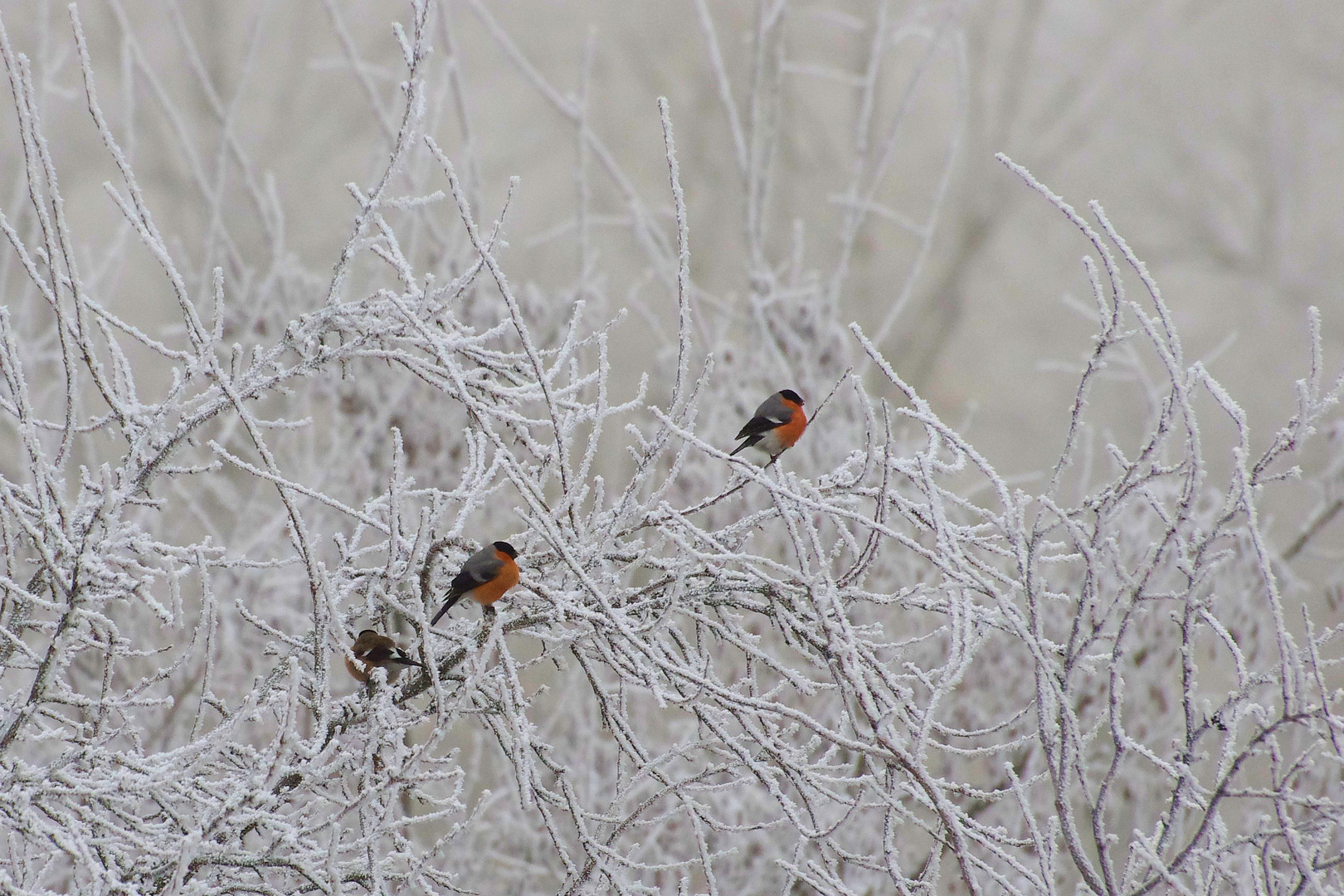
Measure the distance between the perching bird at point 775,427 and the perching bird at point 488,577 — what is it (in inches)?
38.3

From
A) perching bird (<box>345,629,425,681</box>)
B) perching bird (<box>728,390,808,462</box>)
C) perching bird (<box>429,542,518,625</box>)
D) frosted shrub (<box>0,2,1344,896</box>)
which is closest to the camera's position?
frosted shrub (<box>0,2,1344,896</box>)

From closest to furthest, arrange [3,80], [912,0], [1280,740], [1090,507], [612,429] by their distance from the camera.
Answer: [1090,507], [1280,740], [612,429], [3,80], [912,0]

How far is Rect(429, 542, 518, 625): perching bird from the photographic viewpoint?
7.50 ft

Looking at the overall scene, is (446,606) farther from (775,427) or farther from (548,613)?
(775,427)

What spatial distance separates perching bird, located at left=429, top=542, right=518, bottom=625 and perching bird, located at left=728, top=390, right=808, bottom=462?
972mm

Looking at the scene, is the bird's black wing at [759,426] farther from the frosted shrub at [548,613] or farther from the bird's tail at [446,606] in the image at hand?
the bird's tail at [446,606]

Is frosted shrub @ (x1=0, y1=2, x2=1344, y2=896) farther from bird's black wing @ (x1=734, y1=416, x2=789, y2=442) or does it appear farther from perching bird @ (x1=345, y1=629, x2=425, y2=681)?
bird's black wing @ (x1=734, y1=416, x2=789, y2=442)

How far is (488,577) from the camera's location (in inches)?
90.9

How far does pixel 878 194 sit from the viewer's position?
53.3 feet

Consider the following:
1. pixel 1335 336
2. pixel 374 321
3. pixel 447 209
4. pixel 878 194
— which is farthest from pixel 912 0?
pixel 374 321

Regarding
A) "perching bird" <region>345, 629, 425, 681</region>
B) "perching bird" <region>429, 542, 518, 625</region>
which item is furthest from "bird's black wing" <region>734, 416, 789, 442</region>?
"perching bird" <region>345, 629, 425, 681</region>

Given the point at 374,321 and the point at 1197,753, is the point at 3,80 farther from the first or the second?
the point at 1197,753

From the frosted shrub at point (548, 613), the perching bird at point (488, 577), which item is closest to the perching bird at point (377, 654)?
the frosted shrub at point (548, 613)

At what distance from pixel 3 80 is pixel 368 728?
1190 cm
